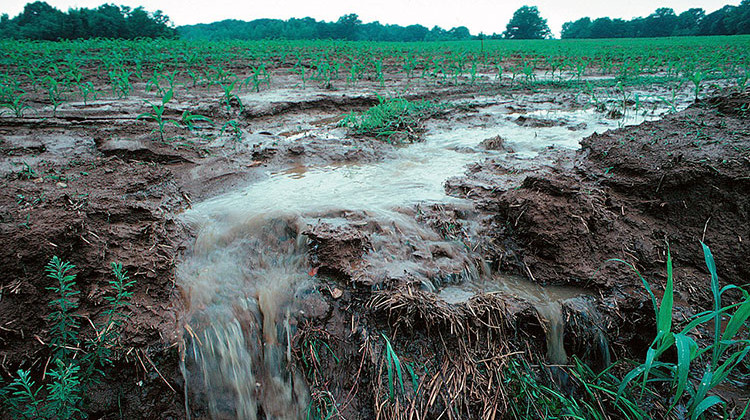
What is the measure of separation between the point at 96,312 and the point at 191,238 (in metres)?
0.75

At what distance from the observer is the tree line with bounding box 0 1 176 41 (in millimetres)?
18156

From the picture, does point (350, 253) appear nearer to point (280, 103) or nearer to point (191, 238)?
point (191, 238)

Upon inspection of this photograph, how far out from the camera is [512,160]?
12.8 feet

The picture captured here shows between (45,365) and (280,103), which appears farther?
(280,103)

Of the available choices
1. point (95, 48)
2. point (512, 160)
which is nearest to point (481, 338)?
point (512, 160)

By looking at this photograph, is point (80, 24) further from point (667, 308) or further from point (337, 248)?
point (667, 308)

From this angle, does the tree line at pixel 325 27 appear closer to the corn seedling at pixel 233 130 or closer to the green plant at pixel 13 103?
the green plant at pixel 13 103

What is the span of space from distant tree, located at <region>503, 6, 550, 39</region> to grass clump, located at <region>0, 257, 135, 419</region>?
55961 millimetres

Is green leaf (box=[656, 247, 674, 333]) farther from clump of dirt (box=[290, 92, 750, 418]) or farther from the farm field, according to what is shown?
clump of dirt (box=[290, 92, 750, 418])

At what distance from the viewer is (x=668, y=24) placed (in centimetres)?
4834

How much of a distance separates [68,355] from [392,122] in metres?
4.03

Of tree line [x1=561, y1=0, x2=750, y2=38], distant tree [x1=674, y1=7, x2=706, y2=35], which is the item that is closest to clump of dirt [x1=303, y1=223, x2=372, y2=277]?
tree line [x1=561, y1=0, x2=750, y2=38]

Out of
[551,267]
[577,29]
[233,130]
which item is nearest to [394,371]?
[551,267]

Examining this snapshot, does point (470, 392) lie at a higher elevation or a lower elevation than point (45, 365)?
lower
